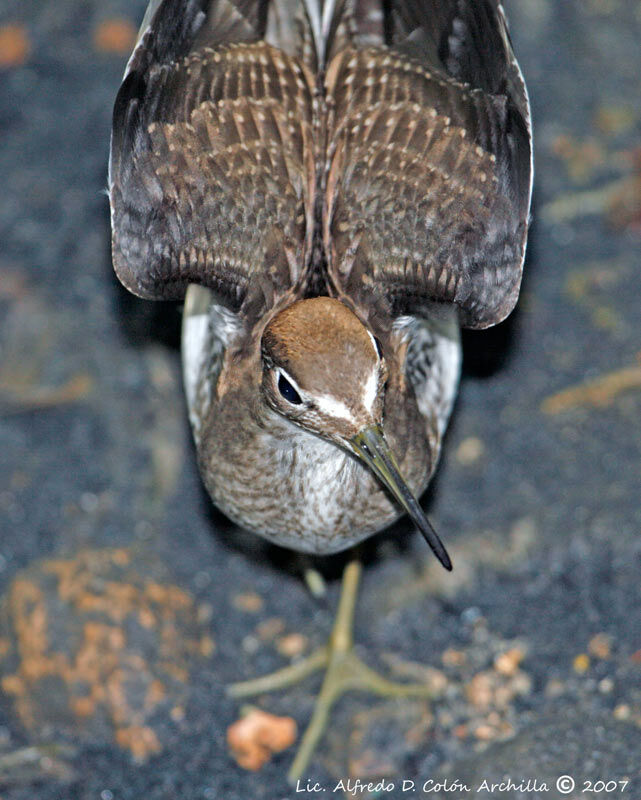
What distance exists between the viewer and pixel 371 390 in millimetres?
3273

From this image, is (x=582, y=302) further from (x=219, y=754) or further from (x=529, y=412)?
(x=219, y=754)

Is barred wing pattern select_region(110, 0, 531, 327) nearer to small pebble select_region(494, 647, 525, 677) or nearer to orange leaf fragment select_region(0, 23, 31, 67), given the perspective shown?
small pebble select_region(494, 647, 525, 677)

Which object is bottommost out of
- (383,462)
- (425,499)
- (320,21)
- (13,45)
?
(425,499)

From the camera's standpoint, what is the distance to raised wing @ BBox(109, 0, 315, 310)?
3.82 m

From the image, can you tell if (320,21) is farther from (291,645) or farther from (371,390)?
(291,645)

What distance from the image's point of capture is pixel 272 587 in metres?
4.77

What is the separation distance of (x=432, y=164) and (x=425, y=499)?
4.81 feet

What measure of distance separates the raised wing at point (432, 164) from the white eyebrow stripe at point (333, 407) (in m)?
0.65


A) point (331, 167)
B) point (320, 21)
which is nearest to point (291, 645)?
point (331, 167)

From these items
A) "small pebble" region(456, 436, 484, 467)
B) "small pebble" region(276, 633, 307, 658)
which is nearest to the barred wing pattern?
"small pebble" region(456, 436, 484, 467)

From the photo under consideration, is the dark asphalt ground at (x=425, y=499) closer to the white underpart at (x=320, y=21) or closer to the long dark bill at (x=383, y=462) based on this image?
the long dark bill at (x=383, y=462)

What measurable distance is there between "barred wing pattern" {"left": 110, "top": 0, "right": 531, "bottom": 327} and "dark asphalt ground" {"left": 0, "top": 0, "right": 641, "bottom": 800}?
1.09 meters

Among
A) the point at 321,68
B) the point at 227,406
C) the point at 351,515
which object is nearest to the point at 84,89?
the point at 321,68

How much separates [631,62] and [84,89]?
2718 mm
